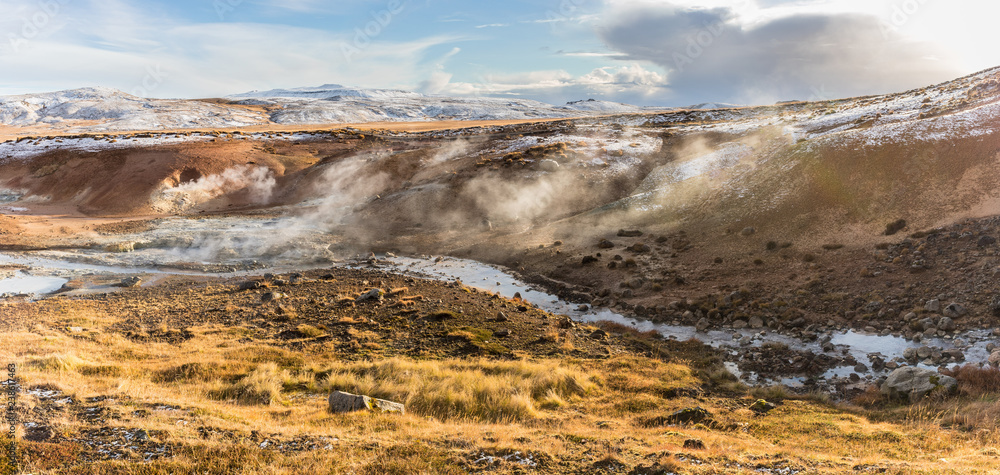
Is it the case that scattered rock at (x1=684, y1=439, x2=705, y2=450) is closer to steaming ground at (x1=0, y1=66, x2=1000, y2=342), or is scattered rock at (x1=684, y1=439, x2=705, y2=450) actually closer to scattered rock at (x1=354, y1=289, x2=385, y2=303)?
steaming ground at (x1=0, y1=66, x2=1000, y2=342)

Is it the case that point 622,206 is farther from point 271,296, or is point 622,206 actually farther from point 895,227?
point 271,296

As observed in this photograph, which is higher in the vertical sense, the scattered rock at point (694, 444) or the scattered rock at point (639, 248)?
the scattered rock at point (639, 248)

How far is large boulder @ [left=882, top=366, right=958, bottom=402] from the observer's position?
39.7ft

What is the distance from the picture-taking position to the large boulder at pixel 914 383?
12102mm

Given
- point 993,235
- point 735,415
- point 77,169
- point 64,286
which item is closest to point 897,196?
point 993,235

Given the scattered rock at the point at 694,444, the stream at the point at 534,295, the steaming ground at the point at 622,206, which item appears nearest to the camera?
the scattered rock at the point at 694,444

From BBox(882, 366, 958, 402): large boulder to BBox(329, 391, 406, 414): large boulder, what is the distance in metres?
12.6

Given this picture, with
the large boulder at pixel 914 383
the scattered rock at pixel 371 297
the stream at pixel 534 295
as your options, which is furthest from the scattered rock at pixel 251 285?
the large boulder at pixel 914 383

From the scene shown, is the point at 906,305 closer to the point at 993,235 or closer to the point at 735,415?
the point at 993,235

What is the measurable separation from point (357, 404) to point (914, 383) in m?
13.9

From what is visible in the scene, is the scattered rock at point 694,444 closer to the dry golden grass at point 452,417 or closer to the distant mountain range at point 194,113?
the dry golden grass at point 452,417

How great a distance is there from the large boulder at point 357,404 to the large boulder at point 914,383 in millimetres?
12591

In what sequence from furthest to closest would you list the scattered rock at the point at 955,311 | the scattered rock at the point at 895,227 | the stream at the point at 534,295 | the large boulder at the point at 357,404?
the scattered rock at the point at 895,227 < the scattered rock at the point at 955,311 < the stream at the point at 534,295 < the large boulder at the point at 357,404

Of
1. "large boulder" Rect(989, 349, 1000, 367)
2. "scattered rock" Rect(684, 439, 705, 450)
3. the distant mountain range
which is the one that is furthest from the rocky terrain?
the distant mountain range
